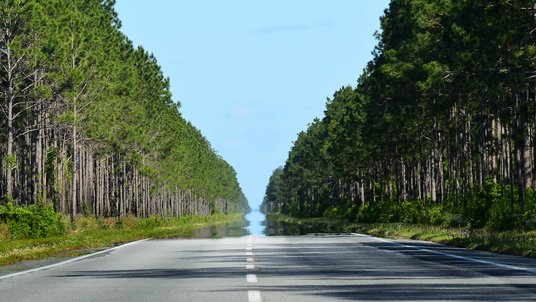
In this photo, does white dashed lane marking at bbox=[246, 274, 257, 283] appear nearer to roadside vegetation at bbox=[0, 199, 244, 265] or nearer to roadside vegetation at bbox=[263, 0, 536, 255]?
roadside vegetation at bbox=[263, 0, 536, 255]

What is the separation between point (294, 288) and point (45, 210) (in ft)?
96.4

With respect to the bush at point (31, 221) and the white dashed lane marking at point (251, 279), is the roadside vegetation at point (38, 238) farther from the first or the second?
the white dashed lane marking at point (251, 279)

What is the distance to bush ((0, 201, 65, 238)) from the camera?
39.0m

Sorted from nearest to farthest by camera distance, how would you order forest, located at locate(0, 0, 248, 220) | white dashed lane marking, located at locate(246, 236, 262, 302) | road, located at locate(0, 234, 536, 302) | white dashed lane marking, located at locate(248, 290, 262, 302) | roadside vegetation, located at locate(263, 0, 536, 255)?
1. white dashed lane marking, located at locate(248, 290, 262, 302)
2. white dashed lane marking, located at locate(246, 236, 262, 302)
3. road, located at locate(0, 234, 536, 302)
4. roadside vegetation, located at locate(263, 0, 536, 255)
5. forest, located at locate(0, 0, 248, 220)

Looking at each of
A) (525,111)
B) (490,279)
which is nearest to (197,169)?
(525,111)

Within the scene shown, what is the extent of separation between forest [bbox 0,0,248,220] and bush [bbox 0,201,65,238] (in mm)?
6770

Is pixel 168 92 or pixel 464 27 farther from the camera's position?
pixel 168 92

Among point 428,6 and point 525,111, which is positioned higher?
point 428,6

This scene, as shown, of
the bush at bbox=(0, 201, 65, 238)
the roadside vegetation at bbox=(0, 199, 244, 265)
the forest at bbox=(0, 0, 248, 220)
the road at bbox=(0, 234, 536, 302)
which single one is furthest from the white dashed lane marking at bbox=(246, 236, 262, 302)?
the forest at bbox=(0, 0, 248, 220)

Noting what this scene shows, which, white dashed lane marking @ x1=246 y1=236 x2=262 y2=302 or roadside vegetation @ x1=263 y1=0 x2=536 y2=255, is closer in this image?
white dashed lane marking @ x1=246 y1=236 x2=262 y2=302

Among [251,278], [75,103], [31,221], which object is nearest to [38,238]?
[31,221]

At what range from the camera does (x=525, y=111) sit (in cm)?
3816

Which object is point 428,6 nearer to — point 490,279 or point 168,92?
point 490,279

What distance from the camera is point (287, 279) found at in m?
16.2
